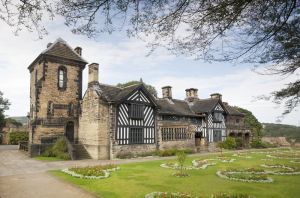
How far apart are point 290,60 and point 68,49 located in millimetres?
25038

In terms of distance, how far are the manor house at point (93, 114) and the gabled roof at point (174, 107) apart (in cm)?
20

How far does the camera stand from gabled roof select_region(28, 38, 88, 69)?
27152 mm

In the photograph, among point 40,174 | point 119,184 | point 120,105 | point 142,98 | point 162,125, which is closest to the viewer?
point 119,184

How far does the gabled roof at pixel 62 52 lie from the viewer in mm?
27152

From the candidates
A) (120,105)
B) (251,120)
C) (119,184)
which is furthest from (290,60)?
(251,120)

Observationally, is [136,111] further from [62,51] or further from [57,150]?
[62,51]

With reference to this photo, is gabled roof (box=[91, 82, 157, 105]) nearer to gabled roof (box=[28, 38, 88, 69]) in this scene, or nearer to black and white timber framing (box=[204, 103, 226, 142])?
gabled roof (box=[28, 38, 88, 69])

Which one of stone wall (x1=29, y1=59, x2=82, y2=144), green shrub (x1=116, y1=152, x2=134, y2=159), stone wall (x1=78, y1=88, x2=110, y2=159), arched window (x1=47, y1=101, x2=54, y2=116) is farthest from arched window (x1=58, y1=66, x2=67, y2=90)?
green shrub (x1=116, y1=152, x2=134, y2=159)

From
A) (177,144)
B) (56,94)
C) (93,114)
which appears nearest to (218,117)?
(177,144)

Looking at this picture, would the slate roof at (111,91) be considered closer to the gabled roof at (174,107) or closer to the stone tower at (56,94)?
the stone tower at (56,94)

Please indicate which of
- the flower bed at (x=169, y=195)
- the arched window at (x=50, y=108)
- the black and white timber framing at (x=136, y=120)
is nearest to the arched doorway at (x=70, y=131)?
the arched window at (x=50, y=108)

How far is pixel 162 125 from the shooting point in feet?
93.7

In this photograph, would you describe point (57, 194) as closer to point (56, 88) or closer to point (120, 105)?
point (120, 105)

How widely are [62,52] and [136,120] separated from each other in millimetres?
11120
